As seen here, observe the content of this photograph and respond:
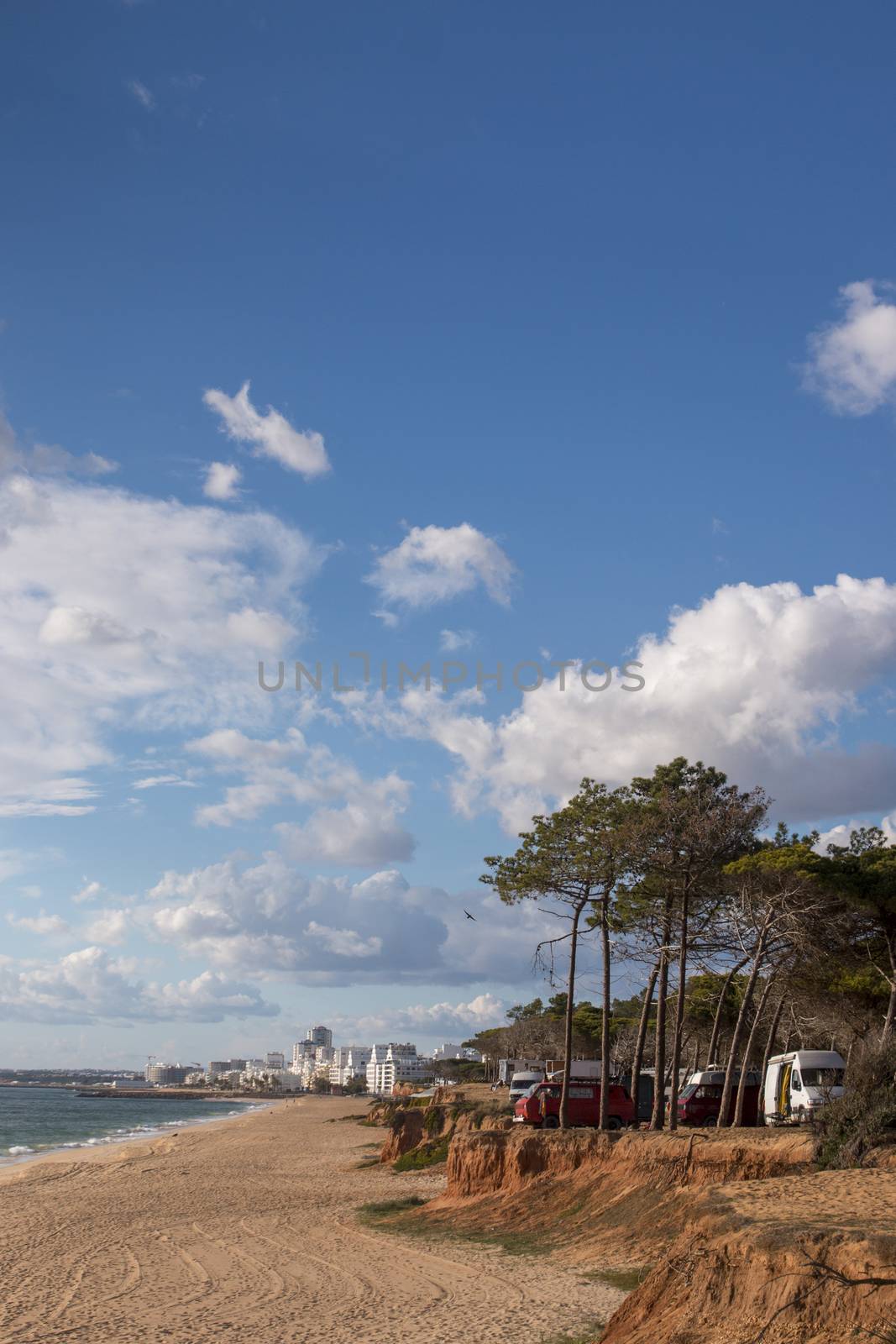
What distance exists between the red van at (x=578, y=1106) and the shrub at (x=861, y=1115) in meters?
12.7

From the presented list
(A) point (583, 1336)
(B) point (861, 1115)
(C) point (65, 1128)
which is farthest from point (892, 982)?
(C) point (65, 1128)

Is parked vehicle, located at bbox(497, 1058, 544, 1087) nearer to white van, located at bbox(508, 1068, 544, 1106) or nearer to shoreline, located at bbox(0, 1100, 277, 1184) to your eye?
white van, located at bbox(508, 1068, 544, 1106)

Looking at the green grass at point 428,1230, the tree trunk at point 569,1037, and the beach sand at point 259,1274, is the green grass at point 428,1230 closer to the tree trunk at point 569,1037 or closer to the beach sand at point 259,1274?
the beach sand at point 259,1274

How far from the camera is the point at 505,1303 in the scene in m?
15.8

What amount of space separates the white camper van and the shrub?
917cm

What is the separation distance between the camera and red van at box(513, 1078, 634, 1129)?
96.7ft

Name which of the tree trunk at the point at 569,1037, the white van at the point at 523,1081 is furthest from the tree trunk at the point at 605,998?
the white van at the point at 523,1081

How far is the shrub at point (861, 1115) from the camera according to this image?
621 inches

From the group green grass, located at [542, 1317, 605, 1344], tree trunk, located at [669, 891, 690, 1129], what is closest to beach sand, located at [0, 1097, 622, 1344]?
green grass, located at [542, 1317, 605, 1344]

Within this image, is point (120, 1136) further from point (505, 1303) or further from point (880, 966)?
point (505, 1303)

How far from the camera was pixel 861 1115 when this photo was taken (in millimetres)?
16406

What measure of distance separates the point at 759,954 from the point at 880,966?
23.9ft

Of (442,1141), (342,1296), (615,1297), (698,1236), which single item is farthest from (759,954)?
(442,1141)

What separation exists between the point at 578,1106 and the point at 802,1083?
6.31m
